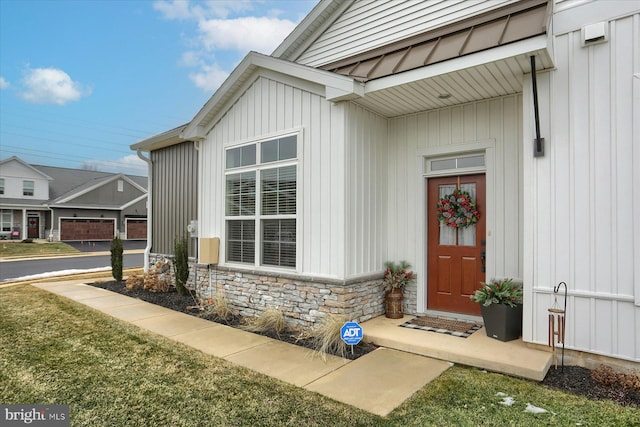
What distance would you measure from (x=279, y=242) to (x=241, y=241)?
37.7 inches

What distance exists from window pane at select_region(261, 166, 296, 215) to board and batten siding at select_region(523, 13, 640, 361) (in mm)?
3141

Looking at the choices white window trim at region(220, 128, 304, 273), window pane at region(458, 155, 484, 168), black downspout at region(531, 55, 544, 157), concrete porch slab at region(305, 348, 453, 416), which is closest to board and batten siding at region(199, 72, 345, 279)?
white window trim at region(220, 128, 304, 273)

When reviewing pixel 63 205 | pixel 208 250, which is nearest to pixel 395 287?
pixel 208 250

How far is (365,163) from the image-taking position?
539 centimetres

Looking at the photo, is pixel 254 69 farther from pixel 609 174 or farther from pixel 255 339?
pixel 609 174

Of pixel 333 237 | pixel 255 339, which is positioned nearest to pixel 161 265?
pixel 255 339

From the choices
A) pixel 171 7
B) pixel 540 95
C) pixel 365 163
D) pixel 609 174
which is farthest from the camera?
pixel 171 7

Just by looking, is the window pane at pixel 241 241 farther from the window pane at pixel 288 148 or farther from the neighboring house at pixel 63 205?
the neighboring house at pixel 63 205

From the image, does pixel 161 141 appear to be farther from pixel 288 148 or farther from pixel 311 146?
pixel 311 146

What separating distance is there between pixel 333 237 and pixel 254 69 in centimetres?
316

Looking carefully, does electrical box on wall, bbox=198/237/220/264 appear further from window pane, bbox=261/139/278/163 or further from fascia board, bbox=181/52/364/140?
fascia board, bbox=181/52/364/140

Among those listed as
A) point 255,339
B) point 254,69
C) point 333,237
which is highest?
point 254,69

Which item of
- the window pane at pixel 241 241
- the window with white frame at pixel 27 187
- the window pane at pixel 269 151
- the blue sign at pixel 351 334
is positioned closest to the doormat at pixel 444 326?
the blue sign at pixel 351 334

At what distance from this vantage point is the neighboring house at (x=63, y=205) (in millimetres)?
25281
